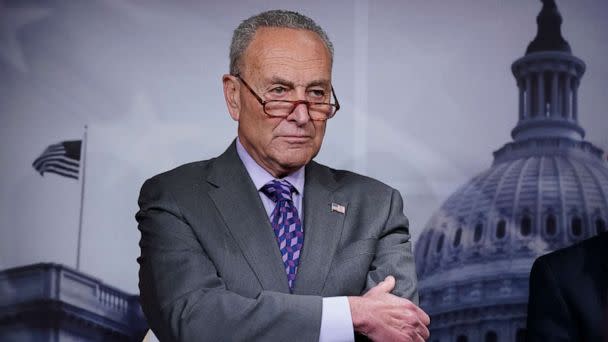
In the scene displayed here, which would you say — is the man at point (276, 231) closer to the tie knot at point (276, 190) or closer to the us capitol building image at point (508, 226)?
the tie knot at point (276, 190)

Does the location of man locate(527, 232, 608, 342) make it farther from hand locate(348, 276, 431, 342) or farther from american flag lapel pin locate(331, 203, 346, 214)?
american flag lapel pin locate(331, 203, 346, 214)

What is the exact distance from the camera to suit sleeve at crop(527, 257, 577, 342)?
311cm

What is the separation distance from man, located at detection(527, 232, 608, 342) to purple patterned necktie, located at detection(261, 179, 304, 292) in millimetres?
852

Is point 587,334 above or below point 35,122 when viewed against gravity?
below

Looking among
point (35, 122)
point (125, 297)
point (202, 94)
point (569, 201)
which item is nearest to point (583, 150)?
point (569, 201)

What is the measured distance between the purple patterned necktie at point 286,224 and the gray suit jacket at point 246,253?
0.04 m

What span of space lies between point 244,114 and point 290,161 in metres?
0.23

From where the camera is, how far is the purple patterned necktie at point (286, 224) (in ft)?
9.82

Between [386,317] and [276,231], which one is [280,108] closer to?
[276,231]

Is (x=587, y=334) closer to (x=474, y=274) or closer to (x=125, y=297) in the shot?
(x=474, y=274)

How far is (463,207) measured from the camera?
5379mm

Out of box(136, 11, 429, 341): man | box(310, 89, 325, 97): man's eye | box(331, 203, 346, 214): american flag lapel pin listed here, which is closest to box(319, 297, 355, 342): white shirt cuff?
box(136, 11, 429, 341): man

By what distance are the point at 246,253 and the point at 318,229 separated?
27cm

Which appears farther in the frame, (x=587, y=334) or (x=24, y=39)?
(x=24, y=39)
